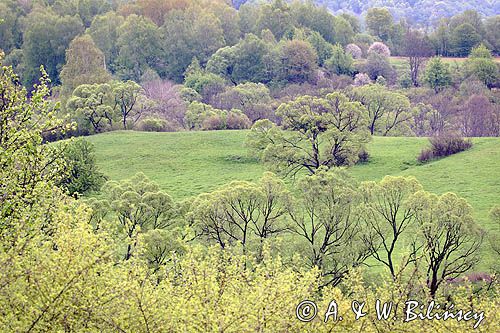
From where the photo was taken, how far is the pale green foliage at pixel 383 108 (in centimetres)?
7019

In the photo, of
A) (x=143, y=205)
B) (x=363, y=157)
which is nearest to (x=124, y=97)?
(x=363, y=157)

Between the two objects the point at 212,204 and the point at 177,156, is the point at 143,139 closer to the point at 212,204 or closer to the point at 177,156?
the point at 177,156

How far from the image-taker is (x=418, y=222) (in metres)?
32.8

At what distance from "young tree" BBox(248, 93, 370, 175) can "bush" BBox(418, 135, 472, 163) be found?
9830mm

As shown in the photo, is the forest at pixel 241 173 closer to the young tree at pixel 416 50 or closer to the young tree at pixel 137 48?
the young tree at pixel 137 48

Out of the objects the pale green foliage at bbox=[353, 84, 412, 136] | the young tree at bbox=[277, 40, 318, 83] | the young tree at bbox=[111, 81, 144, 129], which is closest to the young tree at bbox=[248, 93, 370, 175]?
the pale green foliage at bbox=[353, 84, 412, 136]

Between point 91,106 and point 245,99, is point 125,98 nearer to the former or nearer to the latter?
point 91,106

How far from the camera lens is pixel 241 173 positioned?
57.5 meters

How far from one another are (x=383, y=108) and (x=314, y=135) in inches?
893

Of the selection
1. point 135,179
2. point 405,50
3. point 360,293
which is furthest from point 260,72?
point 360,293

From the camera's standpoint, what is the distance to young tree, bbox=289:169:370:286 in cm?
3162

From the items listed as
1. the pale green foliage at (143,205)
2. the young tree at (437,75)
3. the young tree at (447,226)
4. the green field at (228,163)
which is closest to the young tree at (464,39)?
the young tree at (437,75)

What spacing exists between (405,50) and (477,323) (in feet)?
392

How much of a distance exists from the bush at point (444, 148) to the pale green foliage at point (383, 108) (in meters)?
10.5
